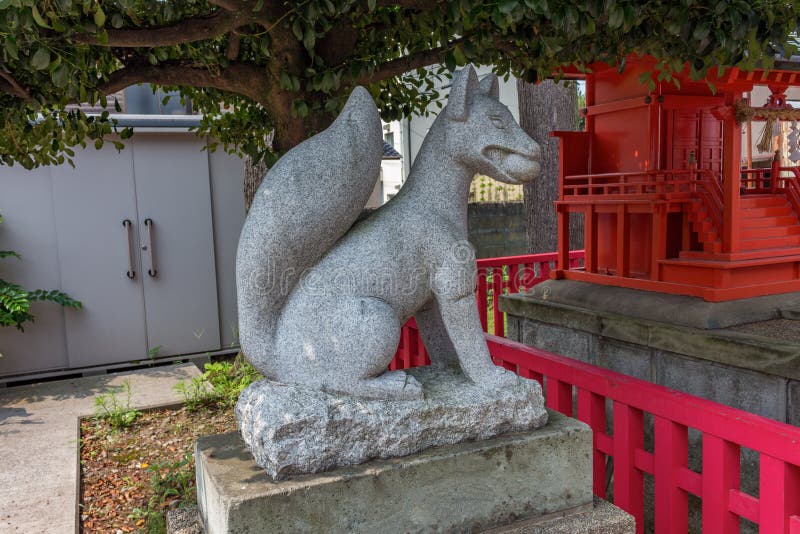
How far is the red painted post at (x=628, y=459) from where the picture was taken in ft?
8.46

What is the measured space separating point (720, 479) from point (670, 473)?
0.79 feet

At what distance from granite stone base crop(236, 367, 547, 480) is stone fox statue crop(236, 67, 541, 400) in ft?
0.19

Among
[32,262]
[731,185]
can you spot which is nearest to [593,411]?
[731,185]

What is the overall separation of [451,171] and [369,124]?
33cm

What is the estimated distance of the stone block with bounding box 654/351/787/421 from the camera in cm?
335

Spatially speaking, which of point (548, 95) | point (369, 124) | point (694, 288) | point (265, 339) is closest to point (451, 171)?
point (369, 124)

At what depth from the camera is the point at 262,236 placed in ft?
6.38

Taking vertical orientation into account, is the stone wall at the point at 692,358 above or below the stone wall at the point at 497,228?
below

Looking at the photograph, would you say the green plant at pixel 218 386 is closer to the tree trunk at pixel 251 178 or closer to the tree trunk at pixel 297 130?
the tree trunk at pixel 251 178

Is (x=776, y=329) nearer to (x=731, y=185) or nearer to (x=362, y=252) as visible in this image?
(x=731, y=185)

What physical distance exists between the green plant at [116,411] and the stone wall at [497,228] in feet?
23.9

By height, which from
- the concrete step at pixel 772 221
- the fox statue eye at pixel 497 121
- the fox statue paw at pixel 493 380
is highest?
the fox statue eye at pixel 497 121

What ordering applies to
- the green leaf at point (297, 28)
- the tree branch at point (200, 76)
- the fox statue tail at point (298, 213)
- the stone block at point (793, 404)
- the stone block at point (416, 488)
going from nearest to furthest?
1. the stone block at point (416, 488)
2. the fox statue tail at point (298, 213)
3. the green leaf at point (297, 28)
4. the tree branch at point (200, 76)
5. the stone block at point (793, 404)

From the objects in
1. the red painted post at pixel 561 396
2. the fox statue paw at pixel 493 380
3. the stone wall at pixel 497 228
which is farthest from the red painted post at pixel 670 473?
the stone wall at pixel 497 228
